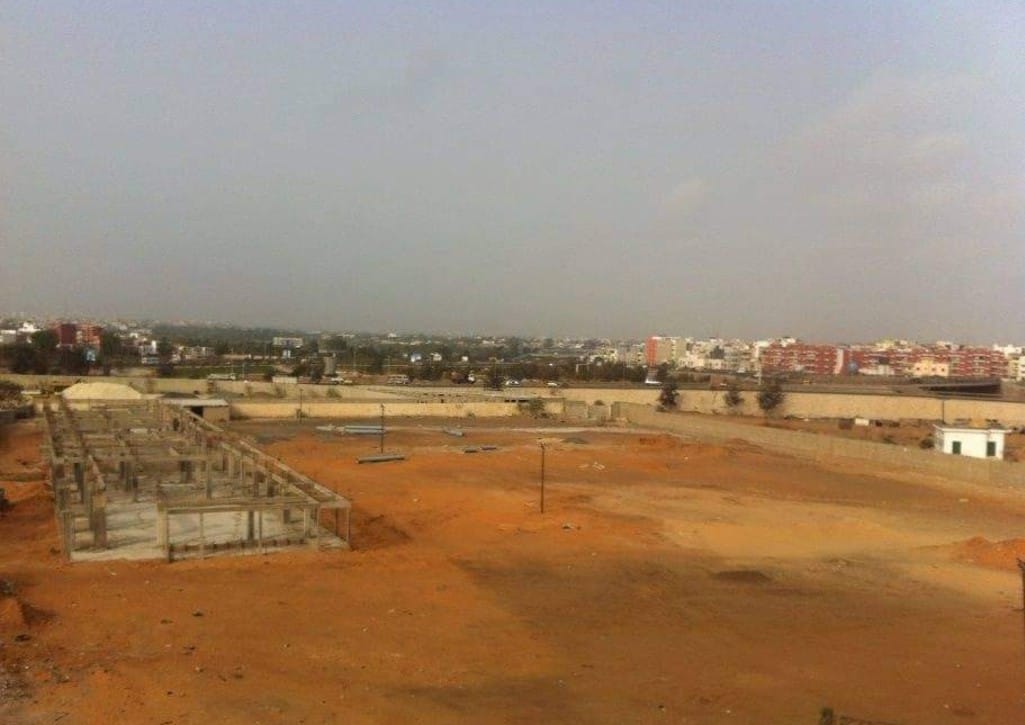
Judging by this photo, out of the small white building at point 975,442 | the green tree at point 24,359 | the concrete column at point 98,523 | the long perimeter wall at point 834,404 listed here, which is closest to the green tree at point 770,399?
the long perimeter wall at point 834,404

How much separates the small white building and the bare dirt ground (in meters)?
10.4

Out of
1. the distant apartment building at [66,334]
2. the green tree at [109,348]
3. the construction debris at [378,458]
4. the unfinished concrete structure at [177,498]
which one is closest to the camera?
the unfinished concrete structure at [177,498]

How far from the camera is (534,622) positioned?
12242 mm

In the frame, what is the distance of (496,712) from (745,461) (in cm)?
2839

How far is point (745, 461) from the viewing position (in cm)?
3528

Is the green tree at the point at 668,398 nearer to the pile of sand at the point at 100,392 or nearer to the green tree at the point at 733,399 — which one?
the green tree at the point at 733,399

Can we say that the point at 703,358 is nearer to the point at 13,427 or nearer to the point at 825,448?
the point at 825,448

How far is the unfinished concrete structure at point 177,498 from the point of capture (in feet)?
49.5

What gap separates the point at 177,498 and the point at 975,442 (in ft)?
97.2

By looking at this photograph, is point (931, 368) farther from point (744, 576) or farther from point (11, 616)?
point (11, 616)

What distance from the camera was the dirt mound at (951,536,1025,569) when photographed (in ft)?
56.4

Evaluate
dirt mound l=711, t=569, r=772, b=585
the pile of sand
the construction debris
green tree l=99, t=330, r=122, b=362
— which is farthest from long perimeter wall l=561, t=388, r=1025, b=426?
green tree l=99, t=330, r=122, b=362

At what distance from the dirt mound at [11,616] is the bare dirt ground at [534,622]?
36 mm

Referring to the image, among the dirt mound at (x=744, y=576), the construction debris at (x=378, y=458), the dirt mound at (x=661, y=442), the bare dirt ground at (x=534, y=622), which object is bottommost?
the dirt mound at (x=661, y=442)
